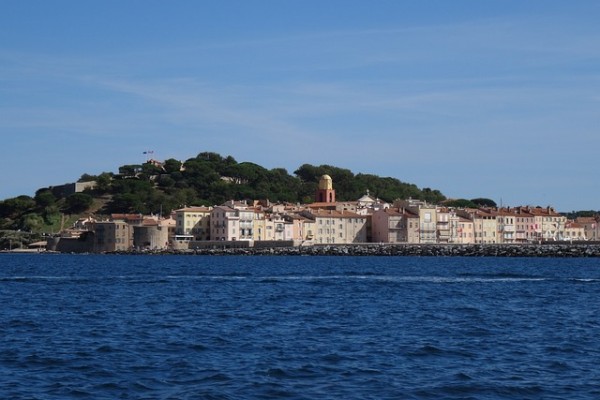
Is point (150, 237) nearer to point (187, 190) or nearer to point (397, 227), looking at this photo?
point (397, 227)

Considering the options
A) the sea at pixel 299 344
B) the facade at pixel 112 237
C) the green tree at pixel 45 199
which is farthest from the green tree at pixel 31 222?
the sea at pixel 299 344

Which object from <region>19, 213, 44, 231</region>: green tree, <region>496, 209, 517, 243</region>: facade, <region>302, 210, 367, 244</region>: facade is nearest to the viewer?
<region>302, 210, 367, 244</region>: facade

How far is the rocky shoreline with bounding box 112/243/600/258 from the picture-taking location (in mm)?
87625

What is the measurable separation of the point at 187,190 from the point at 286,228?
34.8m

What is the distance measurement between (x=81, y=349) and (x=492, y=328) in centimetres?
925

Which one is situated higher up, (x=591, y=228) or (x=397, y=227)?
(x=591, y=228)

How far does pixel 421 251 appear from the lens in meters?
92.5

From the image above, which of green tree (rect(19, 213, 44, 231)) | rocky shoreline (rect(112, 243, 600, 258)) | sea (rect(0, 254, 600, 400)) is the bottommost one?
sea (rect(0, 254, 600, 400))

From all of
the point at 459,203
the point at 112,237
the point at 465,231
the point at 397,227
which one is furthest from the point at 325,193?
the point at 112,237

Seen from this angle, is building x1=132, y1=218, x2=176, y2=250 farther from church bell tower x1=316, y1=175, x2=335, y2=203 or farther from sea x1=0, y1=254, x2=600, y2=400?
sea x1=0, y1=254, x2=600, y2=400

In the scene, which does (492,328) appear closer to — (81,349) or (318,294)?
(81,349)

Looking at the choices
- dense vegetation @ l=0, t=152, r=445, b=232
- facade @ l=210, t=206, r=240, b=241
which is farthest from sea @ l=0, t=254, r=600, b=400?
dense vegetation @ l=0, t=152, r=445, b=232

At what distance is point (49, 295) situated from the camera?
113 ft

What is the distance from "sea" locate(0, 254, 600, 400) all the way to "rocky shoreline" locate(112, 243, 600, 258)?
172ft
